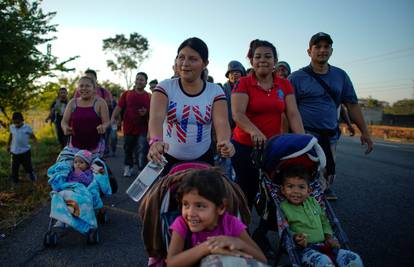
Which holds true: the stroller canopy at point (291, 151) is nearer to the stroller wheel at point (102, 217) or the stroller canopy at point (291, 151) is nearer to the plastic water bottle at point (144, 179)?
the plastic water bottle at point (144, 179)

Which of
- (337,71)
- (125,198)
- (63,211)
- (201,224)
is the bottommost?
(125,198)

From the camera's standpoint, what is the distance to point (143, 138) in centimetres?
784

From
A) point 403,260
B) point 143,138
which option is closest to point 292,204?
point 403,260

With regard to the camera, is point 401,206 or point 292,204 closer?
point 292,204

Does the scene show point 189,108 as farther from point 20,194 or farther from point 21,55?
point 21,55

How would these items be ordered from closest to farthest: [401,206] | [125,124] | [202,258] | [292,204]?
1. [202,258]
2. [292,204]
3. [401,206]
4. [125,124]

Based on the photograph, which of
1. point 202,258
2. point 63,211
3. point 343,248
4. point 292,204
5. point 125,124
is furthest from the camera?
point 125,124

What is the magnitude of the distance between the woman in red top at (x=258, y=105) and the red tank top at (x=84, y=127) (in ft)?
7.45

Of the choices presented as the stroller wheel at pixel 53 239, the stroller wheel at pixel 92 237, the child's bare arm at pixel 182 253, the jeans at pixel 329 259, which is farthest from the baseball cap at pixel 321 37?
the stroller wheel at pixel 53 239

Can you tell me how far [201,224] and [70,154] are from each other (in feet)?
9.46

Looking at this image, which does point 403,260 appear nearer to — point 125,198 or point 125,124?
point 125,198

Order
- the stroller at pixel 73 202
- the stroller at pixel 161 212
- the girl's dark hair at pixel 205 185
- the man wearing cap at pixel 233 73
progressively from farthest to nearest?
the man wearing cap at pixel 233 73 < the stroller at pixel 73 202 < the stroller at pixel 161 212 < the girl's dark hair at pixel 205 185

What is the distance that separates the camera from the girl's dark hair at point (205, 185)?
2.06m

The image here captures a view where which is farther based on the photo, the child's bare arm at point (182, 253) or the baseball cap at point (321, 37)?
the baseball cap at point (321, 37)
